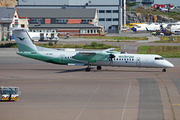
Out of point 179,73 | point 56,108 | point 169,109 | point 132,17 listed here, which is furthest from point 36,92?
point 132,17

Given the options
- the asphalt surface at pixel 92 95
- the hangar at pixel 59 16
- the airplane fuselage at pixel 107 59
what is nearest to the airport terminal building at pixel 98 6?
the hangar at pixel 59 16

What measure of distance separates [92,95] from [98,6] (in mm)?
112579

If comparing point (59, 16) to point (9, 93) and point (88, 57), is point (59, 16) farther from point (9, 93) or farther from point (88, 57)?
point (9, 93)

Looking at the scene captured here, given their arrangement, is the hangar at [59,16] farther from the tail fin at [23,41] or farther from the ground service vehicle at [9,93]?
the ground service vehicle at [9,93]

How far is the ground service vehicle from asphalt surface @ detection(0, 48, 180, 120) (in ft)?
1.55

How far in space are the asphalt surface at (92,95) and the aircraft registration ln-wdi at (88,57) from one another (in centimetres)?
148

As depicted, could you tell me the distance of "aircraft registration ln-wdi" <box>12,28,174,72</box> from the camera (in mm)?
34438

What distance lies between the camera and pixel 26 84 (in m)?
26.8

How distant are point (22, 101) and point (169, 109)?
35.2ft

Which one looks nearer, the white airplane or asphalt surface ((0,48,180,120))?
asphalt surface ((0,48,180,120))

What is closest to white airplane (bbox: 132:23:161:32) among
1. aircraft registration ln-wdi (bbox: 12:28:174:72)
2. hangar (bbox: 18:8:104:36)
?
hangar (bbox: 18:8:104:36)

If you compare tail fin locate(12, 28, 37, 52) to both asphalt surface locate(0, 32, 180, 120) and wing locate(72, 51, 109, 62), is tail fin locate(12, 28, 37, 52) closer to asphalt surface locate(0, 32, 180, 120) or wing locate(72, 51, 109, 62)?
asphalt surface locate(0, 32, 180, 120)

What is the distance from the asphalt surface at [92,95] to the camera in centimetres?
1711

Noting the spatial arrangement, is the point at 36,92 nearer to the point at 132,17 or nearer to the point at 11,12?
the point at 11,12
